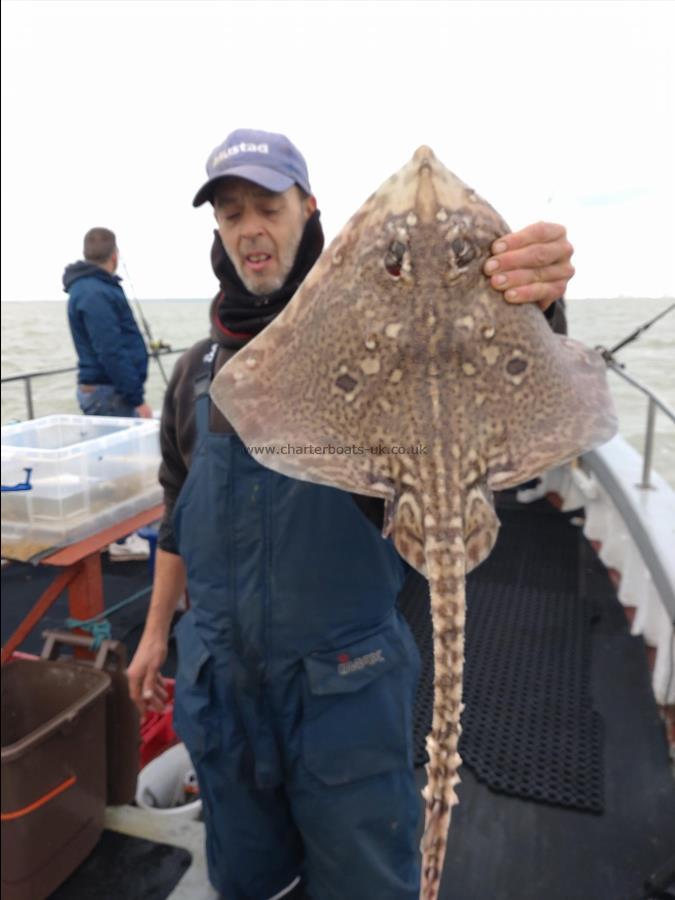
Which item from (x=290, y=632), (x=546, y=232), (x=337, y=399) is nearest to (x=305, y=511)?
(x=290, y=632)

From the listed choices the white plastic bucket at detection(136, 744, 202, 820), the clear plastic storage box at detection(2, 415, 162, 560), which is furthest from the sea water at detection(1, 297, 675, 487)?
the white plastic bucket at detection(136, 744, 202, 820)

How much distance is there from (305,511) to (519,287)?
Answer: 0.90 meters

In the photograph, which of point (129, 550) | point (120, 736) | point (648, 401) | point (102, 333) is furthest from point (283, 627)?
point (129, 550)

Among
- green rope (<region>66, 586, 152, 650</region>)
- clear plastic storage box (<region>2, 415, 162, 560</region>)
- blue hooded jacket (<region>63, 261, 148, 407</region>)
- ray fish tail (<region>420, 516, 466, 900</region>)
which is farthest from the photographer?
blue hooded jacket (<region>63, 261, 148, 407</region>)

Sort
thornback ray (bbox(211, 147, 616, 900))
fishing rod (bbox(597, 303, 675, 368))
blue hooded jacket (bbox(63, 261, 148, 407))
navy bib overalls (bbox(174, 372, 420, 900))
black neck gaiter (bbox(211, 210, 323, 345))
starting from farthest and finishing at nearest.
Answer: blue hooded jacket (bbox(63, 261, 148, 407)), black neck gaiter (bbox(211, 210, 323, 345)), navy bib overalls (bbox(174, 372, 420, 900)), fishing rod (bbox(597, 303, 675, 368)), thornback ray (bbox(211, 147, 616, 900))

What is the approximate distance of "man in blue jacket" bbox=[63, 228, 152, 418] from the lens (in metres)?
5.28

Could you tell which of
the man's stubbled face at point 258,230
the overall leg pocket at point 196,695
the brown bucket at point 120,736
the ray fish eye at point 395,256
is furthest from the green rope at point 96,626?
the ray fish eye at point 395,256

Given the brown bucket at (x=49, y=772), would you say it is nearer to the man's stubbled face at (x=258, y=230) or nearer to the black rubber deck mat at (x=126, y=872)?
the black rubber deck mat at (x=126, y=872)

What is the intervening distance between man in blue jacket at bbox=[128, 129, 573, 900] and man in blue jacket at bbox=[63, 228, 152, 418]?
3405 millimetres

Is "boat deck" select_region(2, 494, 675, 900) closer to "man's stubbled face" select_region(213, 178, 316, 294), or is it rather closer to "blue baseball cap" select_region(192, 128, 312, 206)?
"man's stubbled face" select_region(213, 178, 316, 294)

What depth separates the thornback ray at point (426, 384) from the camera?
1.32 m

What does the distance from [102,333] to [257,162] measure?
11.8ft

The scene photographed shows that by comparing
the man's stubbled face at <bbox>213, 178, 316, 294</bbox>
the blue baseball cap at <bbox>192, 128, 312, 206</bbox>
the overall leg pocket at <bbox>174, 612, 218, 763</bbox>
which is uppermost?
the blue baseball cap at <bbox>192, 128, 312, 206</bbox>

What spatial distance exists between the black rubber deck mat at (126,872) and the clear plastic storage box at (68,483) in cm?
150
